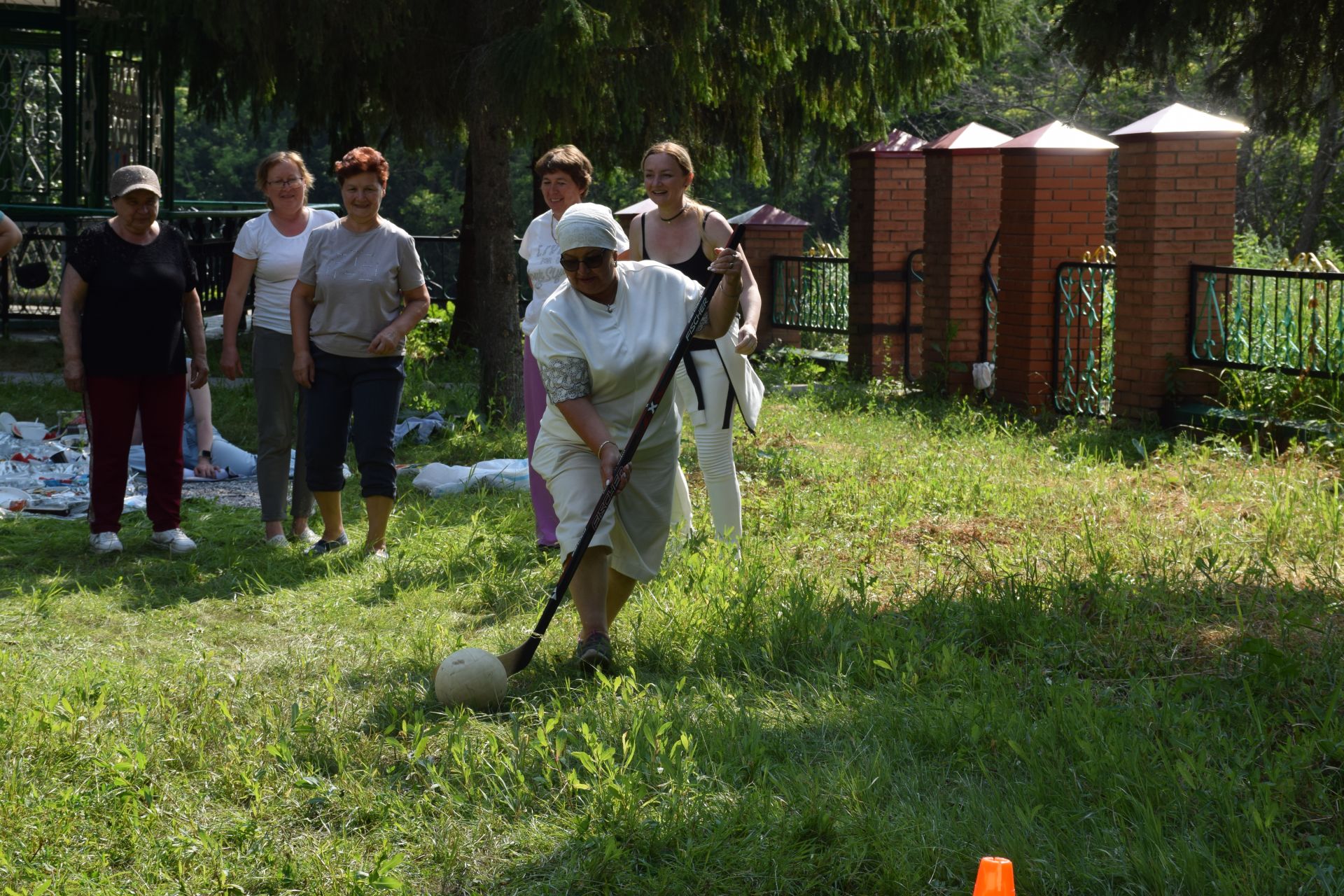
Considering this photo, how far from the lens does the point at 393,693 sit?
4918mm

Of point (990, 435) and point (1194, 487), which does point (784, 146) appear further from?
point (1194, 487)

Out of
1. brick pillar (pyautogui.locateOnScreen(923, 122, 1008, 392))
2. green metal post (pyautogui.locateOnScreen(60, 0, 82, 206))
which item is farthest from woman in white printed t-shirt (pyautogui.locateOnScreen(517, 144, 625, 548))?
green metal post (pyautogui.locateOnScreen(60, 0, 82, 206))

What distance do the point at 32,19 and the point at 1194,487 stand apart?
42.0 feet

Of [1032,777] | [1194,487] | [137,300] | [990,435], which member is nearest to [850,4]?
[990,435]

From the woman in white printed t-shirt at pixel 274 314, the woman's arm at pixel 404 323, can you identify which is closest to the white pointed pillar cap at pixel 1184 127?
the woman's arm at pixel 404 323

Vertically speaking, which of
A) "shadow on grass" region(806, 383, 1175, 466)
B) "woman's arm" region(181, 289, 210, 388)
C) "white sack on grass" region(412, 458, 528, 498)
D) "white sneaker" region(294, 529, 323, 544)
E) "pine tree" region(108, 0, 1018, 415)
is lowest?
"white sneaker" region(294, 529, 323, 544)

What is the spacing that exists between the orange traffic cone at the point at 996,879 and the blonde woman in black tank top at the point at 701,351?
3926 mm

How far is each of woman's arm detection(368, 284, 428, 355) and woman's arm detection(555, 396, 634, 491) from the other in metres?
2.08

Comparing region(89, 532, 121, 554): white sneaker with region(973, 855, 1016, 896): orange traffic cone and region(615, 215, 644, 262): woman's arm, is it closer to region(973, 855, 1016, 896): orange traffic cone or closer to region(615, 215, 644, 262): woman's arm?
region(615, 215, 644, 262): woman's arm

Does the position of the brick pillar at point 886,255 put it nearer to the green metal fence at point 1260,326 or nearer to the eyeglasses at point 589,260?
the green metal fence at point 1260,326

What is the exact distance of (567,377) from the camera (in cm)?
488

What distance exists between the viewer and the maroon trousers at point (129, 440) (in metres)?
7.12

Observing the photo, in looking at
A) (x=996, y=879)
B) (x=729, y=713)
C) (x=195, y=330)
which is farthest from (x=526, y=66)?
(x=996, y=879)

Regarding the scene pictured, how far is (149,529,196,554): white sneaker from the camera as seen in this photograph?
23.9 ft
